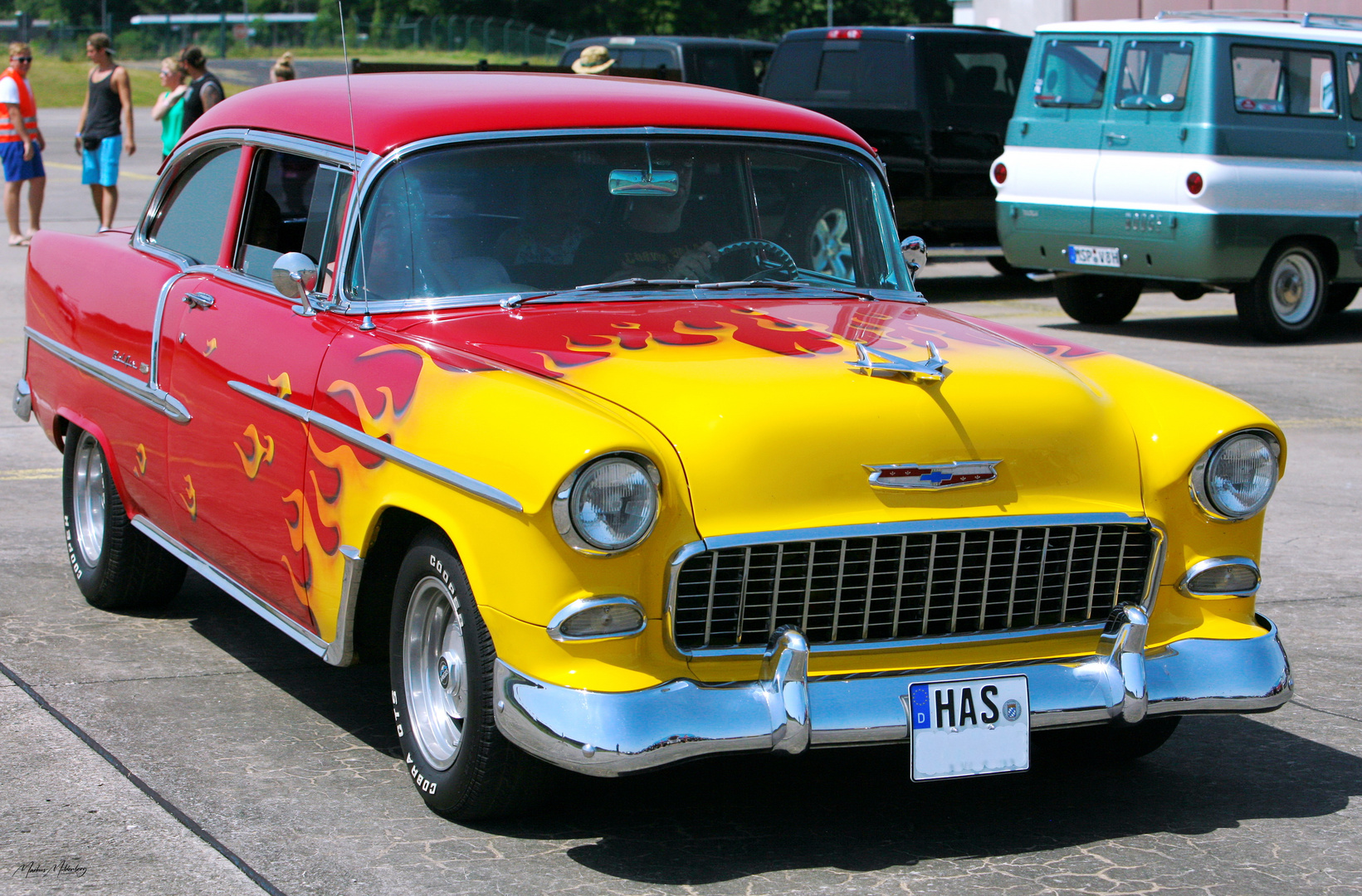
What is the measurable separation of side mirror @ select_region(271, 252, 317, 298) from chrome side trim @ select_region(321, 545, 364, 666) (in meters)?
0.76

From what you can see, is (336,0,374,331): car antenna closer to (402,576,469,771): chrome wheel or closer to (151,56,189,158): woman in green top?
(402,576,469,771): chrome wheel

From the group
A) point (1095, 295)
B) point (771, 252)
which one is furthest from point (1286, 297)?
point (771, 252)

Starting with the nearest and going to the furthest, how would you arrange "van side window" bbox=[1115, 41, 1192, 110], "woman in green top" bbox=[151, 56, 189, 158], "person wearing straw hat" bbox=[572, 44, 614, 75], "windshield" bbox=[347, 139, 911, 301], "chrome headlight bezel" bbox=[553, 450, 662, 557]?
"chrome headlight bezel" bbox=[553, 450, 662, 557], "windshield" bbox=[347, 139, 911, 301], "person wearing straw hat" bbox=[572, 44, 614, 75], "van side window" bbox=[1115, 41, 1192, 110], "woman in green top" bbox=[151, 56, 189, 158]

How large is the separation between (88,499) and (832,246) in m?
2.79

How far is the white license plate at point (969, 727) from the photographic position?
365cm

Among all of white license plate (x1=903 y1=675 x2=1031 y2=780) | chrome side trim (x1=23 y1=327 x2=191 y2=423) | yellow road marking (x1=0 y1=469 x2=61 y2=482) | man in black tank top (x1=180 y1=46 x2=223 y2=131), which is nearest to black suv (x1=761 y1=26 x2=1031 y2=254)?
man in black tank top (x1=180 y1=46 x2=223 y2=131)

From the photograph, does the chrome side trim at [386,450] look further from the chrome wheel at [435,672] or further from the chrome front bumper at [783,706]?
the chrome front bumper at [783,706]

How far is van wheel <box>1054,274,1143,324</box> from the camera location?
13.8m

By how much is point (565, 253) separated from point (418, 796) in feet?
4.83

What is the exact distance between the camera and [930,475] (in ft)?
12.2

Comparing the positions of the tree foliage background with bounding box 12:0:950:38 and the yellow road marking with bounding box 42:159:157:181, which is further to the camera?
the tree foliage background with bounding box 12:0:950:38

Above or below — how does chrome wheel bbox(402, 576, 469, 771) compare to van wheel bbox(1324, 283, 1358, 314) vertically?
above

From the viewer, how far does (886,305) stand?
486 centimetres

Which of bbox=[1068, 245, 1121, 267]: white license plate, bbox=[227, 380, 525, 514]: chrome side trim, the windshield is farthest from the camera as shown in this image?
bbox=[1068, 245, 1121, 267]: white license plate
